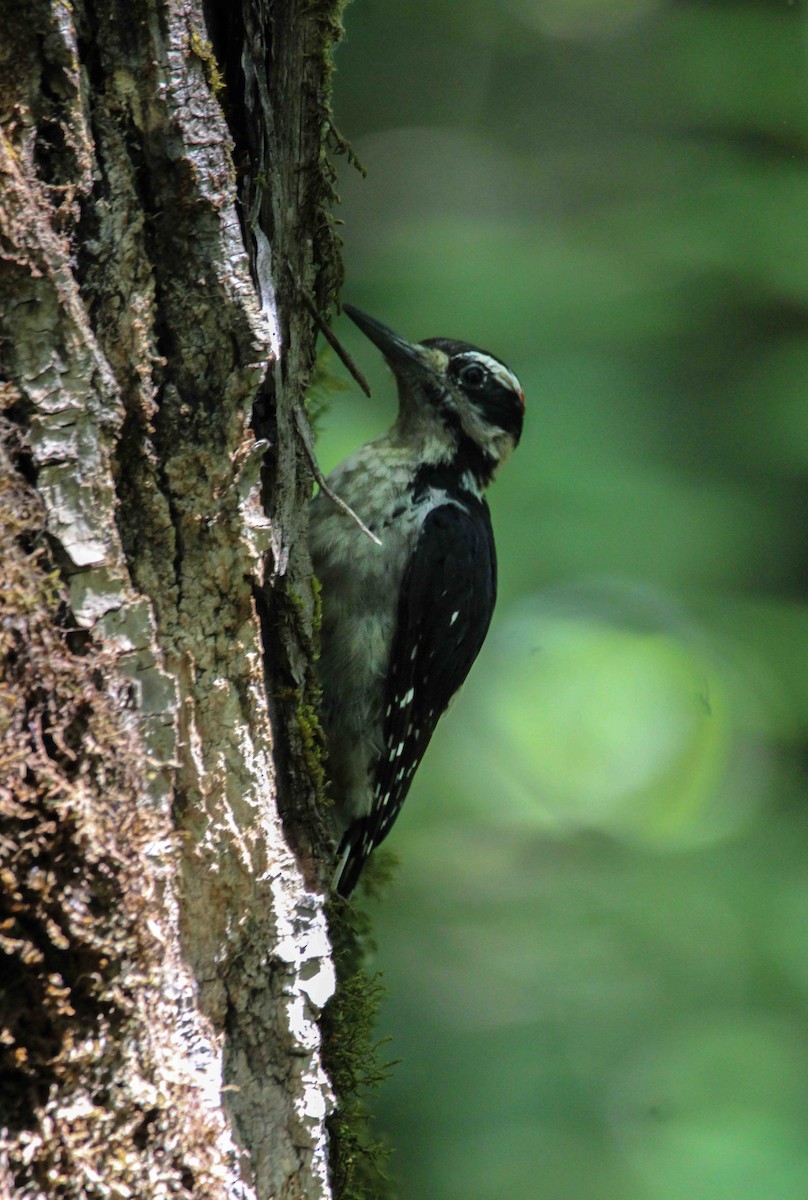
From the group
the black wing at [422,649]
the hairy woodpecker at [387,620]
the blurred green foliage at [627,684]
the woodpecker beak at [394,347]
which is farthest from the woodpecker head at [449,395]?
the blurred green foliage at [627,684]

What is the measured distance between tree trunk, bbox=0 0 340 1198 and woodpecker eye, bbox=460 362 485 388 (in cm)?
146

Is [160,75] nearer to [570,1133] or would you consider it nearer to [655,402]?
[655,402]

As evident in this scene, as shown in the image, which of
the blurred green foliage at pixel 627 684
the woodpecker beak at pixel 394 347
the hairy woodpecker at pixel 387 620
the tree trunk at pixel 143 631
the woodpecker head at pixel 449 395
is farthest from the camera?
the blurred green foliage at pixel 627 684

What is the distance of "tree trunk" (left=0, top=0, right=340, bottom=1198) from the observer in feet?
4.11

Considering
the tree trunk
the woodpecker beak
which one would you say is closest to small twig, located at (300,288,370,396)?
the tree trunk

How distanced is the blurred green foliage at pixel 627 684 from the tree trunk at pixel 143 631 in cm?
212

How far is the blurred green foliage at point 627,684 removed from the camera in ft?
12.9

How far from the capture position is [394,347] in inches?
121

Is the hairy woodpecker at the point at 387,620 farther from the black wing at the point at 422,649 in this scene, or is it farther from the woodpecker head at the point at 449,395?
the woodpecker head at the point at 449,395

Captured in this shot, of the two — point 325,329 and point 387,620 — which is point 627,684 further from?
point 325,329

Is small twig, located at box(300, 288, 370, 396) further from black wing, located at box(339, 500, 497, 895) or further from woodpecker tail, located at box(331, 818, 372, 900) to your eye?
woodpecker tail, located at box(331, 818, 372, 900)

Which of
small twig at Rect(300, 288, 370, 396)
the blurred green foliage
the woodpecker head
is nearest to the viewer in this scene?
small twig at Rect(300, 288, 370, 396)

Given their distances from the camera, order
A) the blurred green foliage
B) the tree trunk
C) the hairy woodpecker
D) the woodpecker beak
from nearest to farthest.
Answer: the tree trunk
the hairy woodpecker
the woodpecker beak
the blurred green foliage

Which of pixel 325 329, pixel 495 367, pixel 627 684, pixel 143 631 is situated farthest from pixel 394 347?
pixel 143 631
